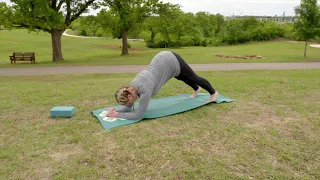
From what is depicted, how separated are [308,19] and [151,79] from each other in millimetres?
19734

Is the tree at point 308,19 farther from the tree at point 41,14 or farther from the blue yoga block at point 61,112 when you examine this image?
the blue yoga block at point 61,112

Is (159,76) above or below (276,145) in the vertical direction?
above

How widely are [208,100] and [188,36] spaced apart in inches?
1738

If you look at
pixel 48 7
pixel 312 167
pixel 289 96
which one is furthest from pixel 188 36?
pixel 312 167

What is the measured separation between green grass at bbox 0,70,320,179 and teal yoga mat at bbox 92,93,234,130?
0.17 metres

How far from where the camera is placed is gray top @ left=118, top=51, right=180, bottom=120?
4.73 m

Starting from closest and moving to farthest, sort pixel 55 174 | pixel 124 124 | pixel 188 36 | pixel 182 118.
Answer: pixel 55 174 → pixel 124 124 → pixel 182 118 → pixel 188 36

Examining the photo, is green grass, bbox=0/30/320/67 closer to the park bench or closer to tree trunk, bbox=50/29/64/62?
the park bench

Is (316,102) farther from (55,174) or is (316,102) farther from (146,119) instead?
(55,174)

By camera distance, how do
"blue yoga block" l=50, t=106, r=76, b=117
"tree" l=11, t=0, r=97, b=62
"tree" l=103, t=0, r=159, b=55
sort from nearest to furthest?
"blue yoga block" l=50, t=106, r=76, b=117
"tree" l=11, t=0, r=97, b=62
"tree" l=103, t=0, r=159, b=55

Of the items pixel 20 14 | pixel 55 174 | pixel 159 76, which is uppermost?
pixel 20 14

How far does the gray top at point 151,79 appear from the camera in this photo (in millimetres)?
4730

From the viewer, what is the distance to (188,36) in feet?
160

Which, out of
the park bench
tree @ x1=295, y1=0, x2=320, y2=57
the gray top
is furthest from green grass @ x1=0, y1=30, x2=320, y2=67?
the gray top
